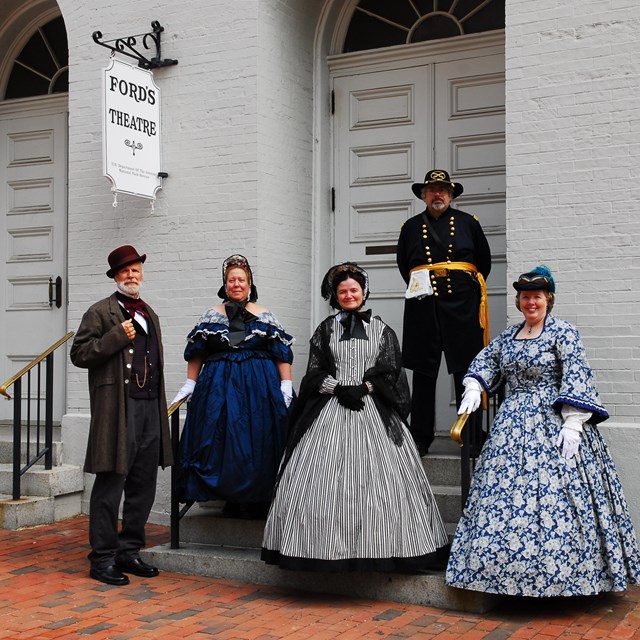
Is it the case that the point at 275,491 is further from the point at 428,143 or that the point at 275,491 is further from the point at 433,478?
the point at 428,143

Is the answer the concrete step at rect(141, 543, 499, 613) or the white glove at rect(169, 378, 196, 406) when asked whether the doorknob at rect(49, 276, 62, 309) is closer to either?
the white glove at rect(169, 378, 196, 406)

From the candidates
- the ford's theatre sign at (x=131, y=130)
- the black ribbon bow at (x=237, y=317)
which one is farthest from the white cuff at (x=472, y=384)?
the ford's theatre sign at (x=131, y=130)

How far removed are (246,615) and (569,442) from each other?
182 cm

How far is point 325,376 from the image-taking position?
5.58 m

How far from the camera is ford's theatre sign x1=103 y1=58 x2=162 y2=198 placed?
6988 mm

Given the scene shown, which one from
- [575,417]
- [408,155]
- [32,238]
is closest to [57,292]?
[32,238]

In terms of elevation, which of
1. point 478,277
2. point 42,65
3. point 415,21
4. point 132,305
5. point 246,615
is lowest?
point 246,615

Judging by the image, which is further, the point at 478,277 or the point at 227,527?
the point at 478,277

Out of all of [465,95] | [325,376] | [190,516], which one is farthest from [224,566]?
[465,95]

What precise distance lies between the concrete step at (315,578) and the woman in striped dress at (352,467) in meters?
0.14

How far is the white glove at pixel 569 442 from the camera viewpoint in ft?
16.6

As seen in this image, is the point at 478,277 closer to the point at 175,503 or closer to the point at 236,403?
the point at 236,403

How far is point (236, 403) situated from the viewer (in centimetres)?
600

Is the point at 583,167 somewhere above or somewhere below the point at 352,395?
above
